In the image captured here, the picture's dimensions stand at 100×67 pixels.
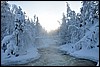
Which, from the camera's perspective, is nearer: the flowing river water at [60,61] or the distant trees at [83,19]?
the flowing river water at [60,61]

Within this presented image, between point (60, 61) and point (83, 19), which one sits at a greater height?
point (83, 19)

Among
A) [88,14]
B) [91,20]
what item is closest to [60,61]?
[91,20]

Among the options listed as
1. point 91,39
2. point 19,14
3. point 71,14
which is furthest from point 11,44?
point 71,14

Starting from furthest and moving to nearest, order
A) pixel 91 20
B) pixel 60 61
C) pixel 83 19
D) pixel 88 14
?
pixel 83 19, pixel 88 14, pixel 91 20, pixel 60 61

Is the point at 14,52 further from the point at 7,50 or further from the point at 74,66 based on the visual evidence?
the point at 74,66

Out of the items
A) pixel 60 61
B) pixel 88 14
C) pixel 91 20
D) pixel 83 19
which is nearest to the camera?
pixel 60 61

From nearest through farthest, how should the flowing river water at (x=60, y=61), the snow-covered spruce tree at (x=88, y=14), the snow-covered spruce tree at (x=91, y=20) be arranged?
the flowing river water at (x=60, y=61), the snow-covered spruce tree at (x=91, y=20), the snow-covered spruce tree at (x=88, y=14)

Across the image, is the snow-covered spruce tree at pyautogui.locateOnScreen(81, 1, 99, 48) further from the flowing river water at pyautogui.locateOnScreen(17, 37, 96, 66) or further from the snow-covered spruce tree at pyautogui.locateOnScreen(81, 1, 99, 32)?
the flowing river water at pyautogui.locateOnScreen(17, 37, 96, 66)

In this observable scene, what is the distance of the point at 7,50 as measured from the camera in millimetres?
37781

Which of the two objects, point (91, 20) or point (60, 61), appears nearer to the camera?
point (60, 61)

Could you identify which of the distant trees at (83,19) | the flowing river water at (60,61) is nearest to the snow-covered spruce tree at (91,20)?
the distant trees at (83,19)

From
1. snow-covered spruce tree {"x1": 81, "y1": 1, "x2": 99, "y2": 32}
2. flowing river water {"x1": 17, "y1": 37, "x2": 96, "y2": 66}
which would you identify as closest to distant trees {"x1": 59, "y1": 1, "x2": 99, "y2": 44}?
snow-covered spruce tree {"x1": 81, "y1": 1, "x2": 99, "y2": 32}

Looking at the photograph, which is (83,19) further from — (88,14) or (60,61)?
(60,61)

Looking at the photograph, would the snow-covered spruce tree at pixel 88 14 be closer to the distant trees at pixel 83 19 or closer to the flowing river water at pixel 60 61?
the distant trees at pixel 83 19
